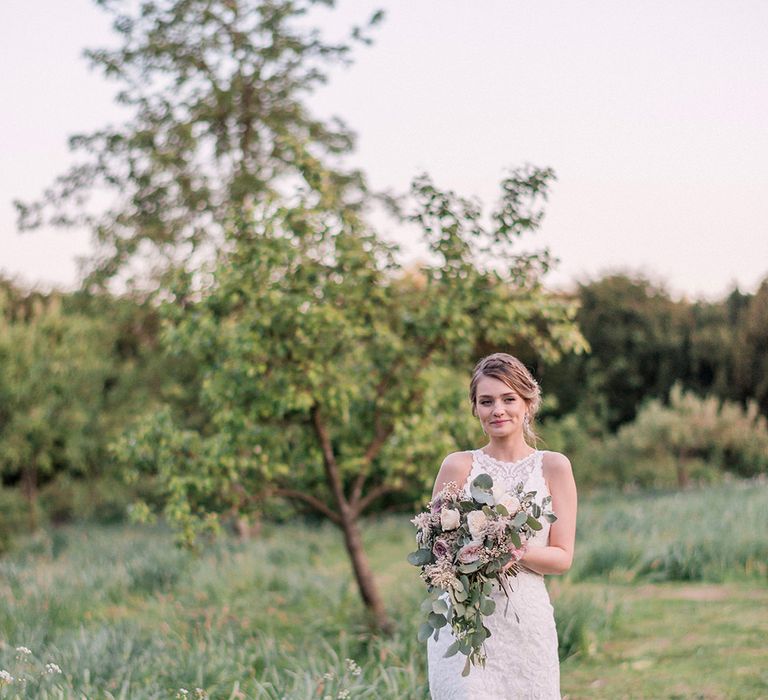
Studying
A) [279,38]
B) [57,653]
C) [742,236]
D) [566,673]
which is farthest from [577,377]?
[57,653]

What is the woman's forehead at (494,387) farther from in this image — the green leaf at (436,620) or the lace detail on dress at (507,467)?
the green leaf at (436,620)

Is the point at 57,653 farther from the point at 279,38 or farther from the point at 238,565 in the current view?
the point at 279,38

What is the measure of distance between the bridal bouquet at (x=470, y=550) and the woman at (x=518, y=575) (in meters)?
0.20

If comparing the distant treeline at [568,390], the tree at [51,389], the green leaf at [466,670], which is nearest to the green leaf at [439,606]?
the green leaf at [466,670]

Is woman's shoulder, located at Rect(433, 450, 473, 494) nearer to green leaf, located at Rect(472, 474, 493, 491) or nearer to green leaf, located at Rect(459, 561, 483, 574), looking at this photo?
green leaf, located at Rect(472, 474, 493, 491)

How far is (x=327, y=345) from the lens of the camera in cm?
683

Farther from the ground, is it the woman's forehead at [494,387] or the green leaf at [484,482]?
the woman's forehead at [494,387]

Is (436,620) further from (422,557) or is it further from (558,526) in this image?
(558,526)

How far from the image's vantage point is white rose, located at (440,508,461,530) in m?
3.15

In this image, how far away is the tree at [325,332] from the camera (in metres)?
6.64

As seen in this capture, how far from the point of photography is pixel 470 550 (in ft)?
10.2

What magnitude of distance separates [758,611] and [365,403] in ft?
13.0

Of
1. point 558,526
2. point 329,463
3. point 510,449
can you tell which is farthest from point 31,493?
point 558,526

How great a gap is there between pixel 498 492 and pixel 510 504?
6cm
